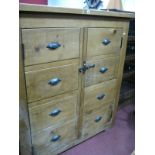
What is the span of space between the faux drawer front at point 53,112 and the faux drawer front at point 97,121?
221mm

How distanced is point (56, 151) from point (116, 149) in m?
0.56

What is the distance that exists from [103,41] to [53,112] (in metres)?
0.65

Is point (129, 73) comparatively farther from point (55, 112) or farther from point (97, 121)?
point (55, 112)

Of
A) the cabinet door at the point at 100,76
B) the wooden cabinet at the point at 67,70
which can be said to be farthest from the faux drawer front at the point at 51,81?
the cabinet door at the point at 100,76

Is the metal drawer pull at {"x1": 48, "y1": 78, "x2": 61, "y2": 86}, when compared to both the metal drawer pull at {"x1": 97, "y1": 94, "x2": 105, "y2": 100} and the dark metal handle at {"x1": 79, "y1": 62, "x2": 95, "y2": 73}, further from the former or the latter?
the metal drawer pull at {"x1": 97, "y1": 94, "x2": 105, "y2": 100}

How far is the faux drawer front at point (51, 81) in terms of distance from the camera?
3.28ft

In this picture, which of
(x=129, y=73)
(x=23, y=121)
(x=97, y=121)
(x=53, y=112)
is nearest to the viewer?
(x=23, y=121)

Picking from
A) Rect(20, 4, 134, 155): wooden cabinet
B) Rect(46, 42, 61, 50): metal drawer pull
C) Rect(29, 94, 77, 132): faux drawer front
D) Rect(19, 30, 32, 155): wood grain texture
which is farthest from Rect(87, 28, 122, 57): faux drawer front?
Rect(19, 30, 32, 155): wood grain texture

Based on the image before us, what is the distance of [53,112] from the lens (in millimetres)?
1184

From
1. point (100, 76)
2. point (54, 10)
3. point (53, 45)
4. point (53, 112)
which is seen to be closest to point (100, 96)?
point (100, 76)

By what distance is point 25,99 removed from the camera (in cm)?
100
